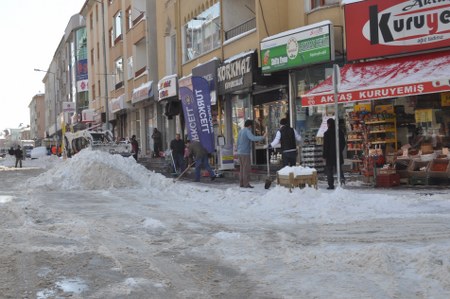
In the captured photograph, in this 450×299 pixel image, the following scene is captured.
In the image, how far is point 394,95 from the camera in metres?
12.7

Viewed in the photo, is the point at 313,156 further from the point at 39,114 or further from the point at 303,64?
the point at 39,114

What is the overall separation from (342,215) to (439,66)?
18.5 feet

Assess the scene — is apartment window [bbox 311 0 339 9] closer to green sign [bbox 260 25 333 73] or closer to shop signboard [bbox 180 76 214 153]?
green sign [bbox 260 25 333 73]

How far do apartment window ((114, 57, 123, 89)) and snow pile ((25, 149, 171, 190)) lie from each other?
22.3 m

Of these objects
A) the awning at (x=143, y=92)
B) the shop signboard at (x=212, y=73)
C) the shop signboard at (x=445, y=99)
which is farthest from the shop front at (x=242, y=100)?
the awning at (x=143, y=92)

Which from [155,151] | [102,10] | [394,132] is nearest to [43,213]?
[394,132]

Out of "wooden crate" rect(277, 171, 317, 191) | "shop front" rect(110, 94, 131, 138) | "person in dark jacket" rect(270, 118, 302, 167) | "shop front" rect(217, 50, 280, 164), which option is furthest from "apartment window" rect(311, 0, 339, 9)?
"shop front" rect(110, 94, 131, 138)

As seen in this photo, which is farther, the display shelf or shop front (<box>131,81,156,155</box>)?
shop front (<box>131,81,156,155</box>)

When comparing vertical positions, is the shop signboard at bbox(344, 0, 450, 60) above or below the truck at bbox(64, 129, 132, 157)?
above

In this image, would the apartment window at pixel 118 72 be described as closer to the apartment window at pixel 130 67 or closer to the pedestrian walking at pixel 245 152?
the apartment window at pixel 130 67

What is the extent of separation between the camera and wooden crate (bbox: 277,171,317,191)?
11203mm

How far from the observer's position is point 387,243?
7043 mm

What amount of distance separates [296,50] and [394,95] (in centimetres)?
465

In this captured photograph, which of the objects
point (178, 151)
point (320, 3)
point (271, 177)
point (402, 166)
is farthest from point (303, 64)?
point (178, 151)
